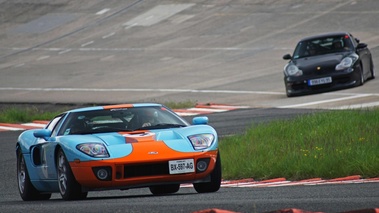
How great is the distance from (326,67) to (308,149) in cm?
1185

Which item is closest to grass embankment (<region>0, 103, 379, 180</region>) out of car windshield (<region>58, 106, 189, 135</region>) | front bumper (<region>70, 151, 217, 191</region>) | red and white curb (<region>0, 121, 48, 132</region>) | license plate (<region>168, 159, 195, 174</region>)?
car windshield (<region>58, 106, 189, 135</region>)

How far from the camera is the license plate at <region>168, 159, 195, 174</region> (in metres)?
11.5

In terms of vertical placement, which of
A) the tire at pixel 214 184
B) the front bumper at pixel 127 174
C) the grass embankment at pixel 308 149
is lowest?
the grass embankment at pixel 308 149

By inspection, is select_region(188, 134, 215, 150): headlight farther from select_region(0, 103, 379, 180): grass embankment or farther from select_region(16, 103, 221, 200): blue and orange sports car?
select_region(0, 103, 379, 180): grass embankment

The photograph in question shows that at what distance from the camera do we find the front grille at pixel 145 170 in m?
11.5

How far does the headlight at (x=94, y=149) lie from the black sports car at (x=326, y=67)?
1573cm

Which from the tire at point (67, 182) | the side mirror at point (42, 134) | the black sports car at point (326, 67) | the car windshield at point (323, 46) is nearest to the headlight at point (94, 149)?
the tire at point (67, 182)

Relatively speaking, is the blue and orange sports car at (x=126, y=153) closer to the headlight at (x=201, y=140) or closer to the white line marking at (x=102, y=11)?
the headlight at (x=201, y=140)

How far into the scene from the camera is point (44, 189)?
505 inches

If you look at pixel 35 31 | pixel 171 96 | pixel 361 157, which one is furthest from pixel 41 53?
pixel 361 157

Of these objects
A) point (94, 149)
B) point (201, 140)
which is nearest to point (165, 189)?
point (201, 140)

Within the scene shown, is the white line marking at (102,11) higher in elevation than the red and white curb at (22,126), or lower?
lower

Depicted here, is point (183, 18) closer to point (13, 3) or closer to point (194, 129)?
point (13, 3)

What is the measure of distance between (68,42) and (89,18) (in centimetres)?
370
